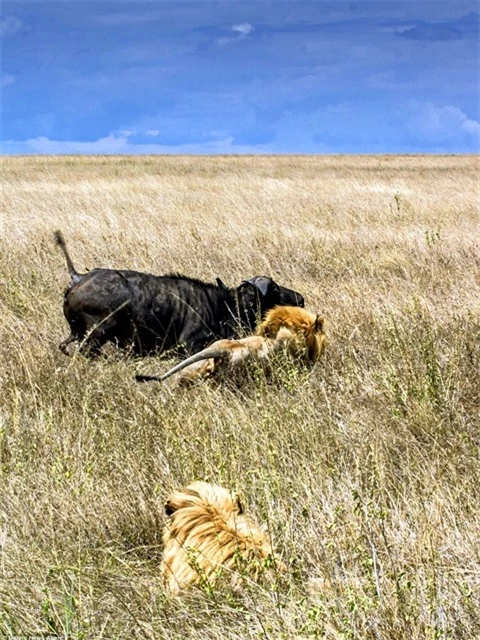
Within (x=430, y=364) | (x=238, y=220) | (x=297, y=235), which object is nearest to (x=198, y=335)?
(x=430, y=364)

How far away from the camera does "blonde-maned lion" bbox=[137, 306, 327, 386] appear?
5.46 meters

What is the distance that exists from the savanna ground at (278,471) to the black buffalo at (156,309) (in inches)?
14.2

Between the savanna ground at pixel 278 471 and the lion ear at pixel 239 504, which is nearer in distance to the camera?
the savanna ground at pixel 278 471

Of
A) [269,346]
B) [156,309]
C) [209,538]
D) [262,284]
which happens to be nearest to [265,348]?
[269,346]

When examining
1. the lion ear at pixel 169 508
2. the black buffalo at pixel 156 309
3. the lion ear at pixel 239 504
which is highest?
the lion ear at pixel 169 508

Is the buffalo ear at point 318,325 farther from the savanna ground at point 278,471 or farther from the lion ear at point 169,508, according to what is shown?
the lion ear at point 169,508

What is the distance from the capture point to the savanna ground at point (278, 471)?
256 centimetres

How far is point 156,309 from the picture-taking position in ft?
22.2

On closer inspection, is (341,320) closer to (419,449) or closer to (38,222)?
(419,449)

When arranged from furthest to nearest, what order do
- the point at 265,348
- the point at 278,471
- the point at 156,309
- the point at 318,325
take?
the point at 156,309
the point at 318,325
the point at 265,348
the point at 278,471

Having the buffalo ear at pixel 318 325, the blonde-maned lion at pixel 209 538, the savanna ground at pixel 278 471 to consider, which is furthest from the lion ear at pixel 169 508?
the buffalo ear at pixel 318 325

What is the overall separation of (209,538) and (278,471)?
3.06ft

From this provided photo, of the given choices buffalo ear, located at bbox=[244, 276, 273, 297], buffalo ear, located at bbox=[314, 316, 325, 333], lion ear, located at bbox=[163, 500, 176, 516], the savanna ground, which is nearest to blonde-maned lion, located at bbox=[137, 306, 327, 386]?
buffalo ear, located at bbox=[314, 316, 325, 333]

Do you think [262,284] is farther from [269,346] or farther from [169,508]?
[169,508]
